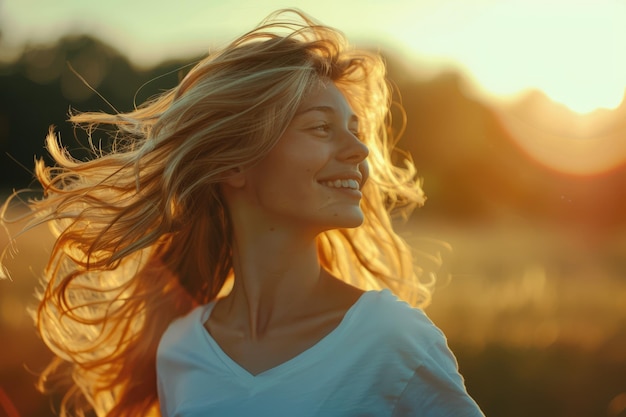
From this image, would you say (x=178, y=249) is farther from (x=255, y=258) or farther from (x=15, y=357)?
(x=15, y=357)

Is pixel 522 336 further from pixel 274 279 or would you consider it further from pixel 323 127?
pixel 323 127

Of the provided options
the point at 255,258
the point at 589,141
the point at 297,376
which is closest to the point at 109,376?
the point at 255,258

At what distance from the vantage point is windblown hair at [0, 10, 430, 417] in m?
3.45

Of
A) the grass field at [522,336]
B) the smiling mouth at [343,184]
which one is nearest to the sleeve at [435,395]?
the smiling mouth at [343,184]

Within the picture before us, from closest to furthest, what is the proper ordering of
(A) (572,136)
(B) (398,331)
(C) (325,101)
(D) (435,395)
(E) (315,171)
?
(D) (435,395) < (B) (398,331) < (E) (315,171) < (C) (325,101) < (A) (572,136)

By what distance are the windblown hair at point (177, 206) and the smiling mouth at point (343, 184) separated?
24 cm

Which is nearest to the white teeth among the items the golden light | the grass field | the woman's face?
the woman's face

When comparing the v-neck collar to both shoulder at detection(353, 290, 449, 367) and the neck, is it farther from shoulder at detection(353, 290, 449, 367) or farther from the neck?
the neck

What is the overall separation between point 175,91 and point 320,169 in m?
0.74

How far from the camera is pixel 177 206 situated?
3.65 metres

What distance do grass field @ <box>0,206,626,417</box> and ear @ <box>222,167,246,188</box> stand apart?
3.71ft

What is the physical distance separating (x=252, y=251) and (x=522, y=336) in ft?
13.1

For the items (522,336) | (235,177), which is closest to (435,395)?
(235,177)

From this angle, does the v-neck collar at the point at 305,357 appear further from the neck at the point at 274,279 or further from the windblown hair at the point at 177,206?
the windblown hair at the point at 177,206
